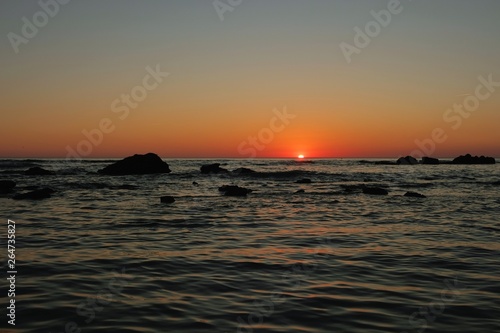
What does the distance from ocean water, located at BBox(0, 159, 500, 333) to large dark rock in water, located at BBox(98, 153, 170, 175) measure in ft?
130

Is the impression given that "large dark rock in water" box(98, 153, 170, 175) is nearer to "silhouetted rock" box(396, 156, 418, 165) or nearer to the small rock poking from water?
the small rock poking from water

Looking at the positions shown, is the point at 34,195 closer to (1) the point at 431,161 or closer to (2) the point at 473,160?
(1) the point at 431,161

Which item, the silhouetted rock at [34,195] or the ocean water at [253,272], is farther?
the silhouetted rock at [34,195]

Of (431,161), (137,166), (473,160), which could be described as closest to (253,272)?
(137,166)

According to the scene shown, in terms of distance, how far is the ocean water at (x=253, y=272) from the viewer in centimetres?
688

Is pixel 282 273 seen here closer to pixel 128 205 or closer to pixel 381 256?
pixel 381 256

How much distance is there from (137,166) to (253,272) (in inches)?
2102

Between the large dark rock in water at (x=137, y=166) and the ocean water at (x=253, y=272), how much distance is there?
130 ft

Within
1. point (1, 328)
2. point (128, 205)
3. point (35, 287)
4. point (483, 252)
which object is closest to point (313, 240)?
point (483, 252)

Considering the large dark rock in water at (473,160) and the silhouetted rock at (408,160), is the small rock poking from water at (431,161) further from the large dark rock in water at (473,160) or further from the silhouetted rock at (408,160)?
the silhouetted rock at (408,160)

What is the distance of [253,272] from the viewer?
9.90 meters

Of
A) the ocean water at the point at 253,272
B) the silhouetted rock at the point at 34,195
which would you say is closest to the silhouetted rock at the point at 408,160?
the ocean water at the point at 253,272

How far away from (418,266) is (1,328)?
8.85 m

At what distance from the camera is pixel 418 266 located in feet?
35.0
